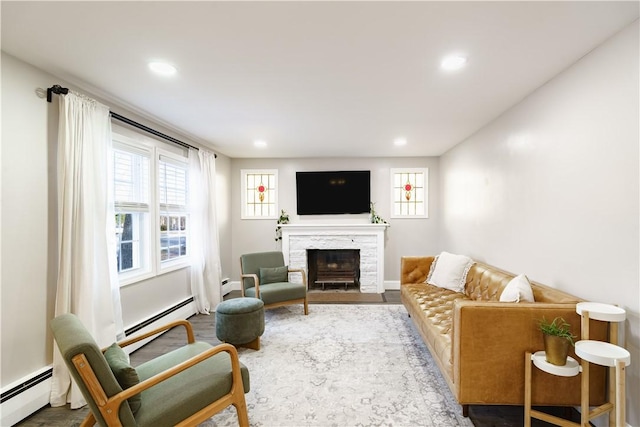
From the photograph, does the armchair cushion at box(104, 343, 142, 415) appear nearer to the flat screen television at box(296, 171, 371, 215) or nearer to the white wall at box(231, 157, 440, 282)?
the white wall at box(231, 157, 440, 282)

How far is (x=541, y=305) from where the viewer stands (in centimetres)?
185

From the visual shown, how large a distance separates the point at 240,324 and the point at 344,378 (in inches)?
45.0

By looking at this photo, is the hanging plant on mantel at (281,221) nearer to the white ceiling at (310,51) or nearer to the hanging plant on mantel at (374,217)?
the hanging plant on mantel at (374,217)

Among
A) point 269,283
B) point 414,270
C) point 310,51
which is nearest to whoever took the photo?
point 310,51

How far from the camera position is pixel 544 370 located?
5.51 ft

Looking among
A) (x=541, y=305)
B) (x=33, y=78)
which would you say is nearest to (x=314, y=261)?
(x=541, y=305)

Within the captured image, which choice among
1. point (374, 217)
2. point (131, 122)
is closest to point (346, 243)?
point (374, 217)

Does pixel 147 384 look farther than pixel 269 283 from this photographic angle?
No

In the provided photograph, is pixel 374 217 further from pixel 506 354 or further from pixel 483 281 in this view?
pixel 506 354

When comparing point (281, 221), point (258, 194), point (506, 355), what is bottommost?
point (506, 355)

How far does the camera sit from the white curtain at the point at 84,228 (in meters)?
2.18

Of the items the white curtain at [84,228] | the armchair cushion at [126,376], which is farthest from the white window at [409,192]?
the armchair cushion at [126,376]

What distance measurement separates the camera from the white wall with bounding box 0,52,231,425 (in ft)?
6.34

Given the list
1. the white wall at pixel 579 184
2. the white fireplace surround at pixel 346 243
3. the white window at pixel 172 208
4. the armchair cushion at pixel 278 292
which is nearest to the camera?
the white wall at pixel 579 184
